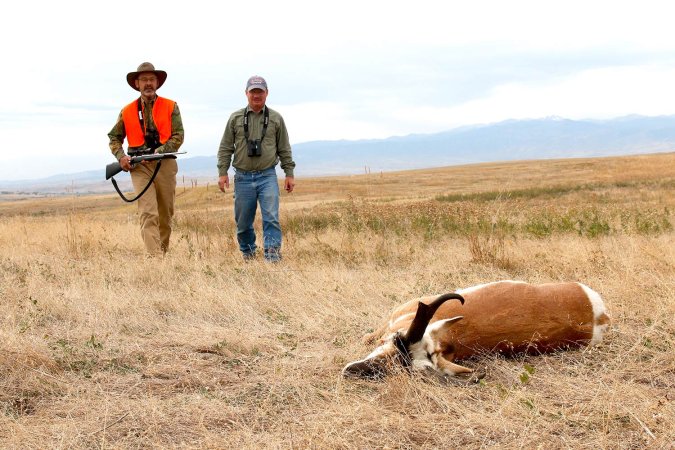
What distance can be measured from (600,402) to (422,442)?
1.00m

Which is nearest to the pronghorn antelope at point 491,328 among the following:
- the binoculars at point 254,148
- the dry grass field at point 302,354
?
the dry grass field at point 302,354

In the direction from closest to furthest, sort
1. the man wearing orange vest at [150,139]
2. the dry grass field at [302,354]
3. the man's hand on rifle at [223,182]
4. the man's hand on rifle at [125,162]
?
the dry grass field at [302,354] < the man's hand on rifle at [125,162] < the man wearing orange vest at [150,139] < the man's hand on rifle at [223,182]

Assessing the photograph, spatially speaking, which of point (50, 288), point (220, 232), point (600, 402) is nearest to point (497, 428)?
point (600, 402)

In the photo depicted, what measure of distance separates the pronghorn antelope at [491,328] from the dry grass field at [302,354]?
0.12m

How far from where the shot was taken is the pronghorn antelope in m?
4.15

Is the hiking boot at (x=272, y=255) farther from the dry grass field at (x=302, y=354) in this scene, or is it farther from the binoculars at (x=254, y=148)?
the binoculars at (x=254, y=148)

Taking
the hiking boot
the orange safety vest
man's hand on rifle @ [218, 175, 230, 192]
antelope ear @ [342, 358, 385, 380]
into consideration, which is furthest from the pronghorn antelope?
the orange safety vest

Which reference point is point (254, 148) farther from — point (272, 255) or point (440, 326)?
point (440, 326)

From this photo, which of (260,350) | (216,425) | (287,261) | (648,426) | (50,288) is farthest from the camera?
(287,261)

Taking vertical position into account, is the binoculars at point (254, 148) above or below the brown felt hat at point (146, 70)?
below

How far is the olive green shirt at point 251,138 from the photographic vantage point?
866 cm

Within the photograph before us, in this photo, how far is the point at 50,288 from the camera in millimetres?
6738

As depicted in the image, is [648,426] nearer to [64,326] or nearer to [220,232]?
[64,326]

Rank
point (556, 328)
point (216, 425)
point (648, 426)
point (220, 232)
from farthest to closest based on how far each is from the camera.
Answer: point (220, 232), point (556, 328), point (216, 425), point (648, 426)
